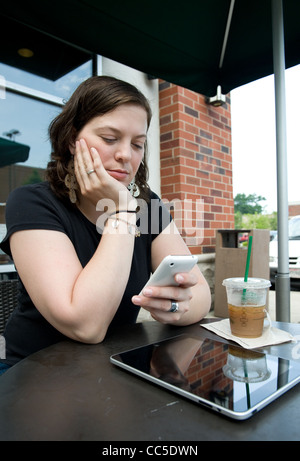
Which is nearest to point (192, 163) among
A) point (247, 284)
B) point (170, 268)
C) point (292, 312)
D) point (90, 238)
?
point (292, 312)

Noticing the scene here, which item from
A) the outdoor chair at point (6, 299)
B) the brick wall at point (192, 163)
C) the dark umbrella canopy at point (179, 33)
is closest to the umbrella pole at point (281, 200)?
the dark umbrella canopy at point (179, 33)

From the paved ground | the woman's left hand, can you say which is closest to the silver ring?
the woman's left hand

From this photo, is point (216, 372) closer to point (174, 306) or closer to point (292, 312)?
point (174, 306)

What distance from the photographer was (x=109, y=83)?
115cm

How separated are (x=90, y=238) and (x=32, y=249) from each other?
0.89ft

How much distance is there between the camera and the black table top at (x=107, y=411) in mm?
417

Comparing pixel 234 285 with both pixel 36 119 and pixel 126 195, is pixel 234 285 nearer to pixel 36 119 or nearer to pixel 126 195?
pixel 126 195

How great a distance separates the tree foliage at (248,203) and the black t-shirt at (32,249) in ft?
145

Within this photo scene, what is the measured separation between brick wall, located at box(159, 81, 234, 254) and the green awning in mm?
1272

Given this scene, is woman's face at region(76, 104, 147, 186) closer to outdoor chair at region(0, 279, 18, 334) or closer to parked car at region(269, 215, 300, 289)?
outdoor chair at region(0, 279, 18, 334)

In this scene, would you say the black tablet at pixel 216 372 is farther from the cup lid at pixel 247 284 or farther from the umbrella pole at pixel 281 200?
the umbrella pole at pixel 281 200

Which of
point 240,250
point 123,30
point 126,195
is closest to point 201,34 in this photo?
point 123,30

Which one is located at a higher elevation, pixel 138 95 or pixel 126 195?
pixel 138 95
